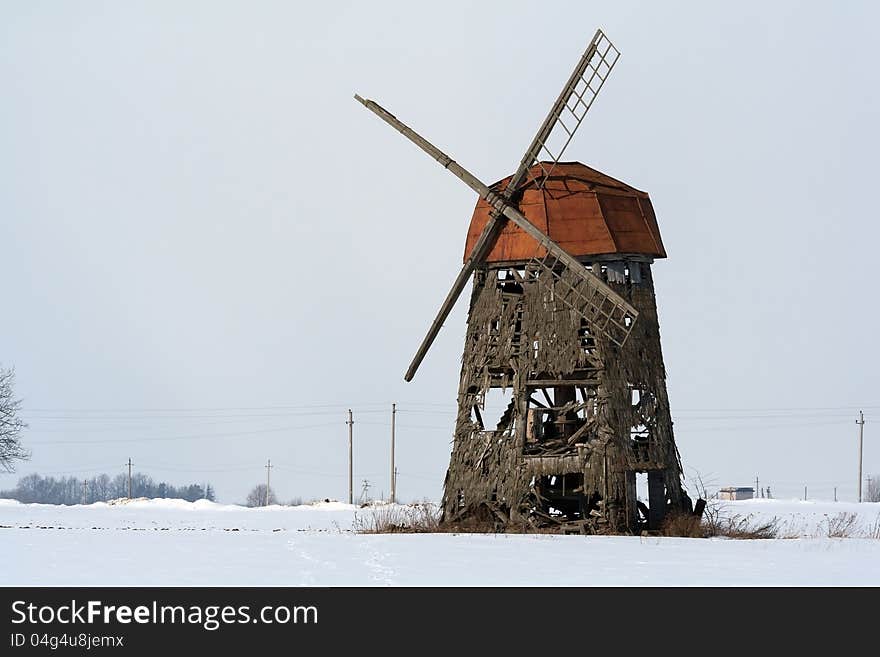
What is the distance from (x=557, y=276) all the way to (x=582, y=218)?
60.5 inches

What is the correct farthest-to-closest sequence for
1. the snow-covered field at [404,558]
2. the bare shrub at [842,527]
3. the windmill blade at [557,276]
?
1. the bare shrub at [842,527]
2. the windmill blade at [557,276]
3. the snow-covered field at [404,558]

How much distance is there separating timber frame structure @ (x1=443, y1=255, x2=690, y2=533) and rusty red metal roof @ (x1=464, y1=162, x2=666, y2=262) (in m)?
0.36

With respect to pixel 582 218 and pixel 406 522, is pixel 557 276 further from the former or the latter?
pixel 406 522

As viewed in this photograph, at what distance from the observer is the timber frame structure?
35.5m

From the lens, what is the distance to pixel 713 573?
88.2ft

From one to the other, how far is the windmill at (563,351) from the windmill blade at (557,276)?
3 cm

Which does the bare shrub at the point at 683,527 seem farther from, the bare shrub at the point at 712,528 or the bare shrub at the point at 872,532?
the bare shrub at the point at 872,532

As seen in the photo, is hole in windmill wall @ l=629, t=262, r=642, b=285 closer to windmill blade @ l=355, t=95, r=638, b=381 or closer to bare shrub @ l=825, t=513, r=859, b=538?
windmill blade @ l=355, t=95, r=638, b=381

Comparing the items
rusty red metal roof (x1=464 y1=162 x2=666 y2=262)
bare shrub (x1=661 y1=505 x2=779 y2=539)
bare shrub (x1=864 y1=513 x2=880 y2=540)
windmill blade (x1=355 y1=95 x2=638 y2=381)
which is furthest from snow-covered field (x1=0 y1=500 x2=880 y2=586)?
rusty red metal roof (x1=464 y1=162 x2=666 y2=262)

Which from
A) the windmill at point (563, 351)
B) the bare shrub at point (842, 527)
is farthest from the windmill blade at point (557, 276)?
the bare shrub at point (842, 527)

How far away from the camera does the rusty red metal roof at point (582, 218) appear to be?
1422 inches
